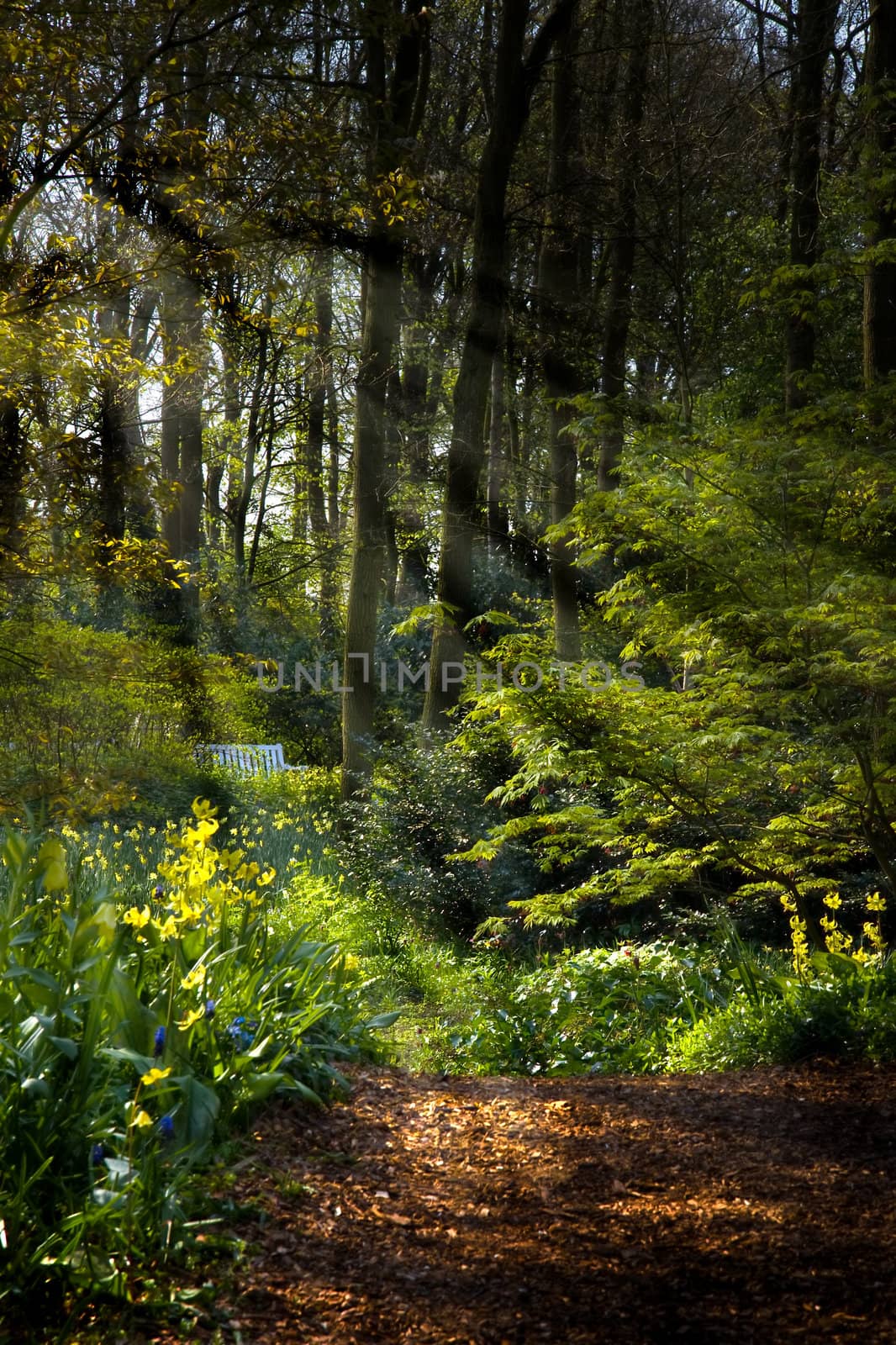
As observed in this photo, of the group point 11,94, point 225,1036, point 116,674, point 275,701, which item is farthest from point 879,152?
point 275,701

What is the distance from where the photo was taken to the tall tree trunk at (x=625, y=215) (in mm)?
10727

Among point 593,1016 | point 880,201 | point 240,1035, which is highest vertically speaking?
point 880,201

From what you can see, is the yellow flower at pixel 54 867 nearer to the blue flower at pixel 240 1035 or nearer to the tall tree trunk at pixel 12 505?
the blue flower at pixel 240 1035

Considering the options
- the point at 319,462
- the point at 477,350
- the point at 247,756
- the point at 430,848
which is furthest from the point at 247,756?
the point at 319,462

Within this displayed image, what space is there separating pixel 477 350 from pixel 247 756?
5.85 meters

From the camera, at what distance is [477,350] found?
364 inches

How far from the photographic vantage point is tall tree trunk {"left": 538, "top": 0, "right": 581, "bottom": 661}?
10453 mm

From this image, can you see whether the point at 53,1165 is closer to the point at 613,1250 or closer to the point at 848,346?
the point at 613,1250

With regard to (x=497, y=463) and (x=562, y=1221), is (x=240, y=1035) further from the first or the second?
(x=497, y=463)

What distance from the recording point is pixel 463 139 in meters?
14.2

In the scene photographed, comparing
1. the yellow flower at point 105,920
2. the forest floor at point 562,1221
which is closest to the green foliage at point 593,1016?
the forest floor at point 562,1221

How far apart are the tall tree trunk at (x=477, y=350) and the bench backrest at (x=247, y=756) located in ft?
12.2

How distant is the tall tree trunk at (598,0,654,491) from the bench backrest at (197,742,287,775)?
495 centimetres

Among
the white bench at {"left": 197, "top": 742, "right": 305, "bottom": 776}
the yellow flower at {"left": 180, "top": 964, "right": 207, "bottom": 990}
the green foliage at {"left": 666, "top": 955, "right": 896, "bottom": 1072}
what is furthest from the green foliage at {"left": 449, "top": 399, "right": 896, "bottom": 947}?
the white bench at {"left": 197, "top": 742, "right": 305, "bottom": 776}
